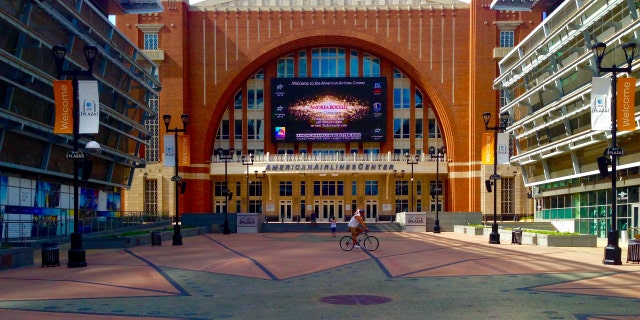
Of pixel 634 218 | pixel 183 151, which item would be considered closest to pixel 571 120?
pixel 634 218

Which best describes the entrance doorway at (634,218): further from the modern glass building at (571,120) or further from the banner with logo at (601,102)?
the banner with logo at (601,102)

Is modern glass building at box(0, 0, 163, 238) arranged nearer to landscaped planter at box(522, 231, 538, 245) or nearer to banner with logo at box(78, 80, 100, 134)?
banner with logo at box(78, 80, 100, 134)

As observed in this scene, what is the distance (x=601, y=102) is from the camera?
24469 millimetres

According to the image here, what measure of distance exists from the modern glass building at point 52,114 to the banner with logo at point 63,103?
3.49 metres

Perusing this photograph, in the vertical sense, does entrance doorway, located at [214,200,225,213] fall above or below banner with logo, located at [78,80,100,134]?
below

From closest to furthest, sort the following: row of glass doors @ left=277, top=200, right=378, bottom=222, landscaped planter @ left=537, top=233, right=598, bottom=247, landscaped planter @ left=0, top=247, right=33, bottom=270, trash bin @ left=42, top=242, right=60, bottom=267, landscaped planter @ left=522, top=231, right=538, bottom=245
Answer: landscaped planter @ left=0, top=247, right=33, bottom=270
trash bin @ left=42, top=242, right=60, bottom=267
landscaped planter @ left=537, top=233, right=598, bottom=247
landscaped planter @ left=522, top=231, right=538, bottom=245
row of glass doors @ left=277, top=200, right=378, bottom=222

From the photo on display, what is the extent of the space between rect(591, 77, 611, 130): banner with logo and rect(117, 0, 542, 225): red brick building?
44247mm

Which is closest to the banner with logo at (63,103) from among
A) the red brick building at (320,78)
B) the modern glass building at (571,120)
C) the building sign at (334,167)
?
the modern glass building at (571,120)

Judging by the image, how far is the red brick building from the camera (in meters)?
71.2

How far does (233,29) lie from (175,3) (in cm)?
663

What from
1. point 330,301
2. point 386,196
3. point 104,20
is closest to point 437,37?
point 386,196

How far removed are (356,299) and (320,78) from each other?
62523 millimetres

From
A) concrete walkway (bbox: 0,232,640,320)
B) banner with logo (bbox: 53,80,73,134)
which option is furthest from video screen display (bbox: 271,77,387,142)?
concrete walkway (bbox: 0,232,640,320)

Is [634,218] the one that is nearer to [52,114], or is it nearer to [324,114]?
[52,114]
